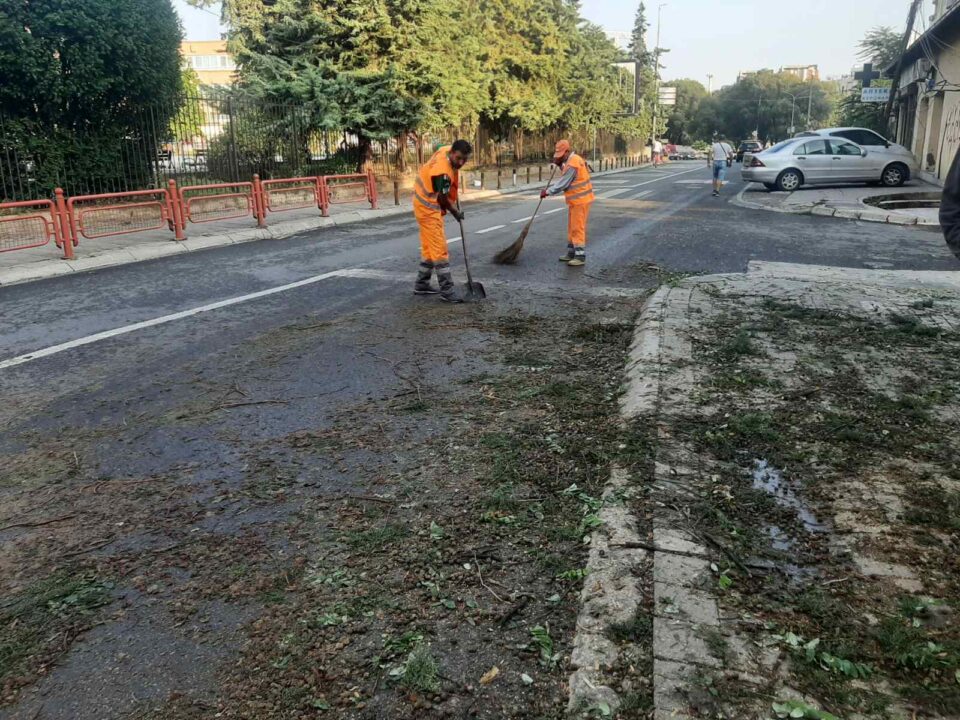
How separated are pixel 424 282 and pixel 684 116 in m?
119

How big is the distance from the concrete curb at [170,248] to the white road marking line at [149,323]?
355cm

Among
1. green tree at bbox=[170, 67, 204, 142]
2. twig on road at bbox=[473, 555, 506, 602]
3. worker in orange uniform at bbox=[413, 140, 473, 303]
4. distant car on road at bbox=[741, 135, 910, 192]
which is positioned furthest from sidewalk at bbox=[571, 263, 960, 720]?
distant car on road at bbox=[741, 135, 910, 192]

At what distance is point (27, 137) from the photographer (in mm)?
13789

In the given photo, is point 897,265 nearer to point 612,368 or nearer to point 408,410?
point 612,368

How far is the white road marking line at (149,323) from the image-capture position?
606 centimetres

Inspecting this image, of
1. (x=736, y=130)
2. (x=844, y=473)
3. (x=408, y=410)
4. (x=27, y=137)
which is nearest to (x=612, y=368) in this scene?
(x=408, y=410)

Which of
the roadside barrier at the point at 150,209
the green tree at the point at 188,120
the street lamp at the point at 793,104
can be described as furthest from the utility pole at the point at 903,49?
the street lamp at the point at 793,104

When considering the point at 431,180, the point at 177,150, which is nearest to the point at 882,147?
the point at 177,150

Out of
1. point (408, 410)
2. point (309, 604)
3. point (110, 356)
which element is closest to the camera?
point (309, 604)

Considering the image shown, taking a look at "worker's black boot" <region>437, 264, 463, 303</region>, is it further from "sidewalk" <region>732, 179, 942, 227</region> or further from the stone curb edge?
"sidewalk" <region>732, 179, 942, 227</region>

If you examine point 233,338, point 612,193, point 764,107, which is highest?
point 764,107

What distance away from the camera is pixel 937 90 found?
75.3 feet

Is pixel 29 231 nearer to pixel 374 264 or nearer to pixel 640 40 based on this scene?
pixel 374 264

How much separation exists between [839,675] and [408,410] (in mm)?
3017
